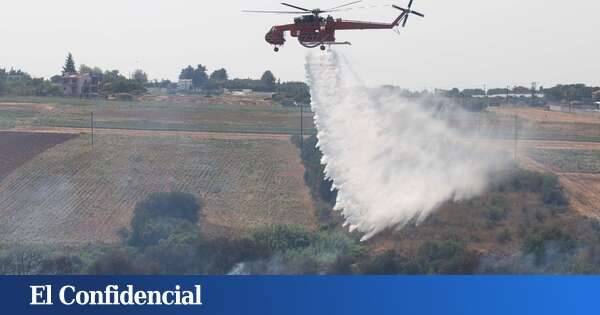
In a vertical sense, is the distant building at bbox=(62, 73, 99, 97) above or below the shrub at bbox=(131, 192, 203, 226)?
above

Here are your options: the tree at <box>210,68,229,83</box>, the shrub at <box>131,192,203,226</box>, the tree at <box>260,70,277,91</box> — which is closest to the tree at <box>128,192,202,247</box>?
the shrub at <box>131,192,203,226</box>

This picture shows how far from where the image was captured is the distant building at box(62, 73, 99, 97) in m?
92.8

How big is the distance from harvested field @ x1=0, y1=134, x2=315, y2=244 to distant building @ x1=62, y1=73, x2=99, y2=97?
108 ft

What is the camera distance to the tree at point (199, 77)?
9972 centimetres

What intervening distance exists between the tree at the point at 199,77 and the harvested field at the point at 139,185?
127 ft

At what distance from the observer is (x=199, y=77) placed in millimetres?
108312

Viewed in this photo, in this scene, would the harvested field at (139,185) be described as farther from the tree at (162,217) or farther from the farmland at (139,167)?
the tree at (162,217)

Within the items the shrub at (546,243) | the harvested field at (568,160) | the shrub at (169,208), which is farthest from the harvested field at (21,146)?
the harvested field at (568,160)

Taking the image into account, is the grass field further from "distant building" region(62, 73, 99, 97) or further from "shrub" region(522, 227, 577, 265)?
"shrub" region(522, 227, 577, 265)

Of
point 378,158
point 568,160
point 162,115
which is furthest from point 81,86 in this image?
point 378,158

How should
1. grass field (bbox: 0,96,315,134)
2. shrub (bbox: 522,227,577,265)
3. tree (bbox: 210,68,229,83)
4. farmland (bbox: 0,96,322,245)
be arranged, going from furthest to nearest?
tree (bbox: 210,68,229,83)
grass field (bbox: 0,96,315,134)
farmland (bbox: 0,96,322,245)
shrub (bbox: 522,227,577,265)

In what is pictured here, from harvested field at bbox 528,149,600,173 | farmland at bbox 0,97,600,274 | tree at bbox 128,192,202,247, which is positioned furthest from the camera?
harvested field at bbox 528,149,600,173

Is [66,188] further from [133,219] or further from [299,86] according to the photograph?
[299,86]

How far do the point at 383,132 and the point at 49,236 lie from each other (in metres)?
17.1
